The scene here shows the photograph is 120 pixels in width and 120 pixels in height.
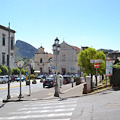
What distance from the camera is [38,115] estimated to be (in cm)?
1155

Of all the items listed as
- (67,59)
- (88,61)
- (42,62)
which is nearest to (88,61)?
(88,61)

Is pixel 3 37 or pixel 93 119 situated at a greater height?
pixel 3 37

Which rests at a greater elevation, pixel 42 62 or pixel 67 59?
pixel 67 59

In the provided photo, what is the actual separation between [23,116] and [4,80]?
39.4 metres

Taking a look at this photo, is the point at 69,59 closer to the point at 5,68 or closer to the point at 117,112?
the point at 5,68

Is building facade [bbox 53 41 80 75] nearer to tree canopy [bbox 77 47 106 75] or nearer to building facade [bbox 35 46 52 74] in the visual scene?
building facade [bbox 35 46 52 74]

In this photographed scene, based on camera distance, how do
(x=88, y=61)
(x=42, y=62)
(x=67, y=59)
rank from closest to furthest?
1. (x=88, y=61)
2. (x=67, y=59)
3. (x=42, y=62)

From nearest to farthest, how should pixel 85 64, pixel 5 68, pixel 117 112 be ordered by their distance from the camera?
pixel 117 112
pixel 85 64
pixel 5 68

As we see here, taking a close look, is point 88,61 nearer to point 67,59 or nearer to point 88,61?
point 88,61

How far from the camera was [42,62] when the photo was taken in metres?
101

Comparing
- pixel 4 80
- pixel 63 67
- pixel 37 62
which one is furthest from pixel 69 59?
pixel 4 80

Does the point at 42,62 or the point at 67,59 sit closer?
the point at 67,59

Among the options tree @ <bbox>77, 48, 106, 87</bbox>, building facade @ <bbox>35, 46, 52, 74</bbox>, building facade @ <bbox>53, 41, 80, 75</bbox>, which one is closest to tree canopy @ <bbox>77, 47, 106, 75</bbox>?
tree @ <bbox>77, 48, 106, 87</bbox>

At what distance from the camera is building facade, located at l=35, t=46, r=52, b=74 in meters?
101
